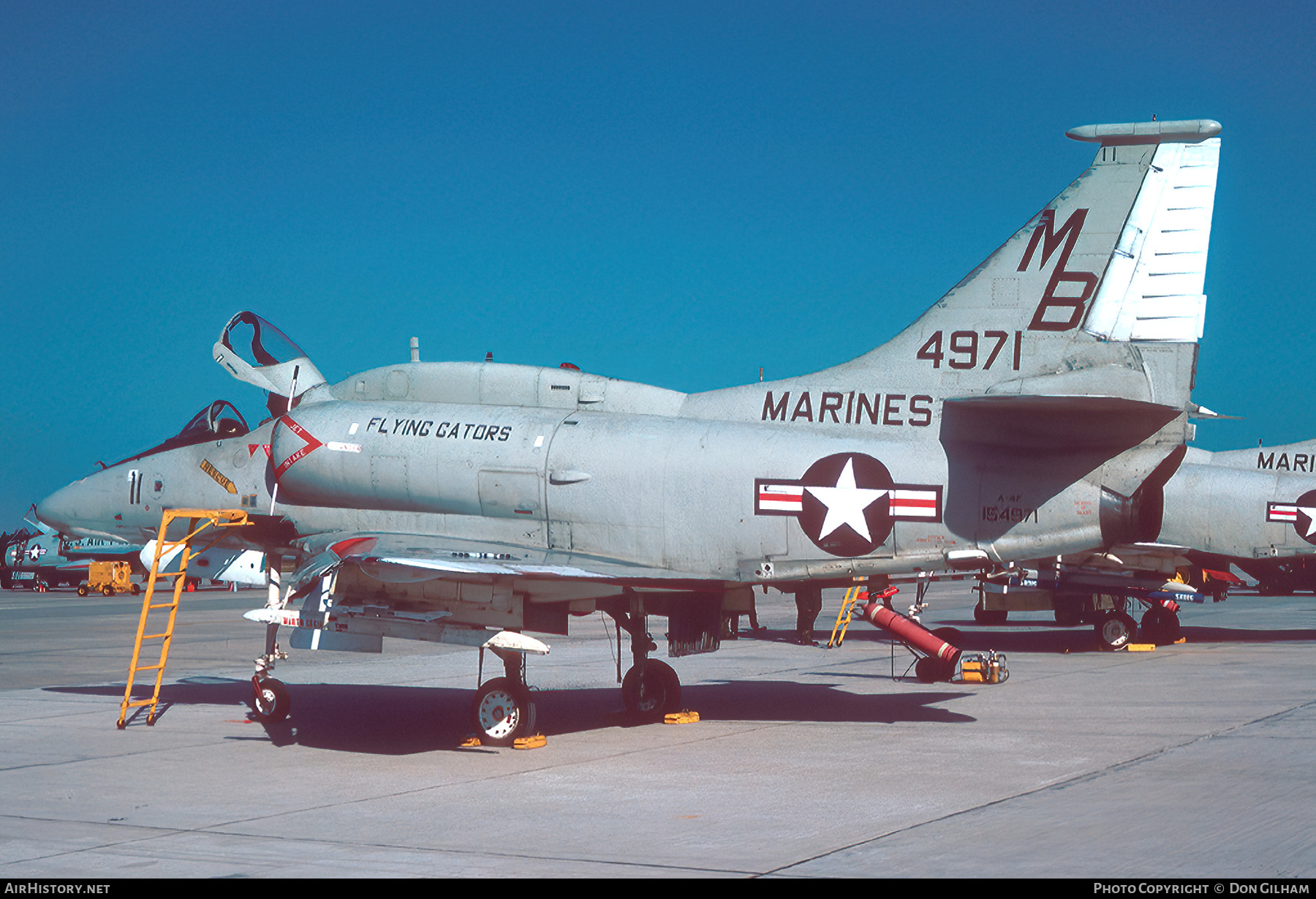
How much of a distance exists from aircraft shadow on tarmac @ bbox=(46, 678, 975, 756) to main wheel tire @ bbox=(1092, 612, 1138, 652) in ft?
28.6

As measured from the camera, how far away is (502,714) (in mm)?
11641

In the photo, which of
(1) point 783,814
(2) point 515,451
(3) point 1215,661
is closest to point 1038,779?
(1) point 783,814

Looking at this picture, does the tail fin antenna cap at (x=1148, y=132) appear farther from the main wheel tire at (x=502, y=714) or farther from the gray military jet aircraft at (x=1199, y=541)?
the gray military jet aircraft at (x=1199, y=541)

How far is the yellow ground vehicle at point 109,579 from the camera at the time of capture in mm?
48500

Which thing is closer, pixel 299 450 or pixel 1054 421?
pixel 1054 421

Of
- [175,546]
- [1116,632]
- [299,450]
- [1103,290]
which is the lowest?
[1116,632]

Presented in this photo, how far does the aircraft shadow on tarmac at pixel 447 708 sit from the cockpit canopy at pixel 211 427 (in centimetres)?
324

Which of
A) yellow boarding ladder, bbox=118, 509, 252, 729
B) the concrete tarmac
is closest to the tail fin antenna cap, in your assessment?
the concrete tarmac

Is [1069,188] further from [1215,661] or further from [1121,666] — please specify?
[1215,661]

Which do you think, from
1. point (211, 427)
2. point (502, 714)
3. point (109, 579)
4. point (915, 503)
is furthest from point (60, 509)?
point (109, 579)

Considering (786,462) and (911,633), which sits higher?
(786,462)

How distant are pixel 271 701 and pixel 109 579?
3999cm

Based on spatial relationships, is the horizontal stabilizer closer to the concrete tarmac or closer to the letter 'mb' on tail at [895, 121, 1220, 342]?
the letter 'mb' on tail at [895, 121, 1220, 342]

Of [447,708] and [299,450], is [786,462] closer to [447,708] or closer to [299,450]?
[299,450]
